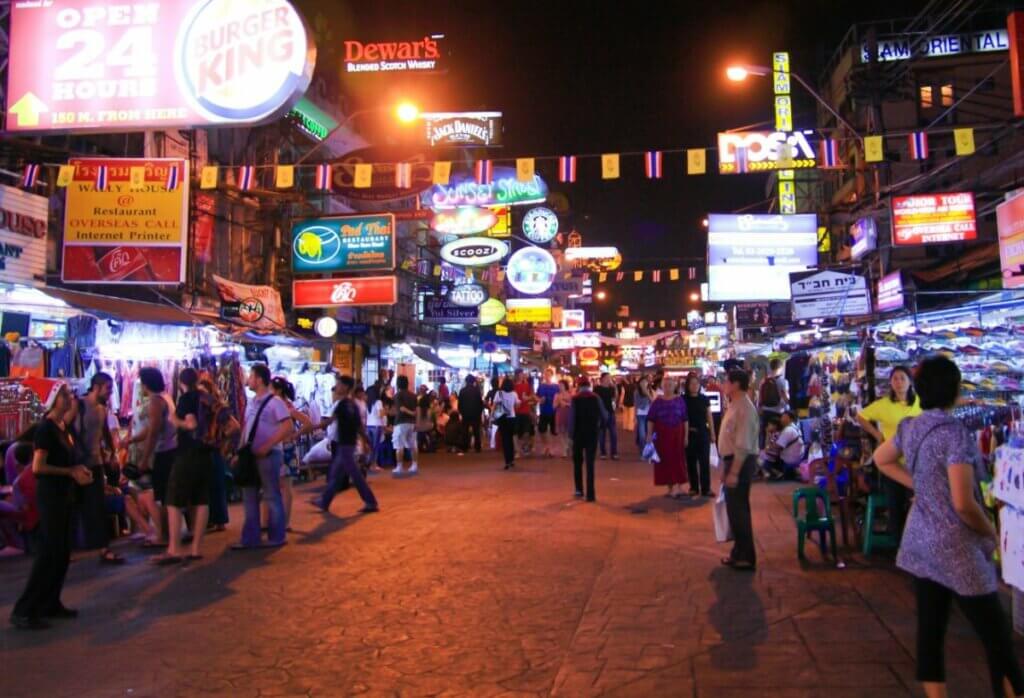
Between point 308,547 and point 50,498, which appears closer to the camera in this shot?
point 50,498

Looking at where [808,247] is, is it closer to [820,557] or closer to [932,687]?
[820,557]

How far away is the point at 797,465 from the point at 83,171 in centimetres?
1249

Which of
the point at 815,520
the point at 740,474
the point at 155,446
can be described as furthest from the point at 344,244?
the point at 815,520

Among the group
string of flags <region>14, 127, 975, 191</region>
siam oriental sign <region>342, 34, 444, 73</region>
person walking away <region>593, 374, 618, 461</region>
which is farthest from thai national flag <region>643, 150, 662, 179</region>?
siam oriental sign <region>342, 34, 444, 73</region>

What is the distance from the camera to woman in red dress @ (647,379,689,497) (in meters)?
12.2

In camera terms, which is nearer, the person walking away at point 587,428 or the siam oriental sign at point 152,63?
the siam oriental sign at point 152,63

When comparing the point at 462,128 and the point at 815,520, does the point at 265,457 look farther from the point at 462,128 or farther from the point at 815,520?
the point at 462,128

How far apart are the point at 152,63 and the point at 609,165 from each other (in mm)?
6781

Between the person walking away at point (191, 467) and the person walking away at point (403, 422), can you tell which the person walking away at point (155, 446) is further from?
the person walking away at point (403, 422)

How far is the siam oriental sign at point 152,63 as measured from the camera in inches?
432

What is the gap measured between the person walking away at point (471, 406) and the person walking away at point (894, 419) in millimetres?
12611

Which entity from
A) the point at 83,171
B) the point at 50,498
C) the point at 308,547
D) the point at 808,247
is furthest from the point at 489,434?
the point at 50,498

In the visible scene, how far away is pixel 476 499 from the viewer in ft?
41.0

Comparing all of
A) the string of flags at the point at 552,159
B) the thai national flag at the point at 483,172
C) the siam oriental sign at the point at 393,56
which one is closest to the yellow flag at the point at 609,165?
the string of flags at the point at 552,159
